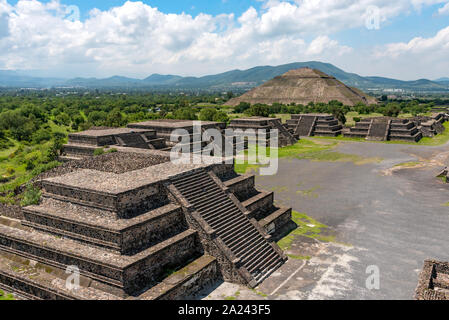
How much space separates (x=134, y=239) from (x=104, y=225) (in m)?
1.39

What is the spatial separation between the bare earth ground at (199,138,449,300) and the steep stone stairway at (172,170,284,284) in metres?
0.83

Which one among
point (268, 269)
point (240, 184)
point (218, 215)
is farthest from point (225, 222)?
point (240, 184)

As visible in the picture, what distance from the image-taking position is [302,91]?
134 meters

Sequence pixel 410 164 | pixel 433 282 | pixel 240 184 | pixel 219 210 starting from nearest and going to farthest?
pixel 433 282
pixel 219 210
pixel 240 184
pixel 410 164

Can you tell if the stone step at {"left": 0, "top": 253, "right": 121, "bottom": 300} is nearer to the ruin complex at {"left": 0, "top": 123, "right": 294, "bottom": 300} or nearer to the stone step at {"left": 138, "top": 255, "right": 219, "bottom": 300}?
the ruin complex at {"left": 0, "top": 123, "right": 294, "bottom": 300}

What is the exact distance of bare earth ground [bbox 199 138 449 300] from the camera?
14109 mm

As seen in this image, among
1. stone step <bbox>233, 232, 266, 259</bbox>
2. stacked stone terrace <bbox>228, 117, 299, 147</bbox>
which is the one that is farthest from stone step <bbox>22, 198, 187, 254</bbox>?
stacked stone terrace <bbox>228, 117, 299, 147</bbox>

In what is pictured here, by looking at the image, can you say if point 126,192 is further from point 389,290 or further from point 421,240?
point 421,240

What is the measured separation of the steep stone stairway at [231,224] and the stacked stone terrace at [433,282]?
20.0ft

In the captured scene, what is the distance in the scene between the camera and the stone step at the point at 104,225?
13.4 m

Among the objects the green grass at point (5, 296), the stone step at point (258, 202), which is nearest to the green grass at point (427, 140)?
the stone step at point (258, 202)

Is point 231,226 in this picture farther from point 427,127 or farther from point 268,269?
point 427,127

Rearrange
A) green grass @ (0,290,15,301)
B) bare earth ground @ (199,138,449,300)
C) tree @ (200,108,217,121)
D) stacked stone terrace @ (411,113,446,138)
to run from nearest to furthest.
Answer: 1. green grass @ (0,290,15,301)
2. bare earth ground @ (199,138,449,300)
3. stacked stone terrace @ (411,113,446,138)
4. tree @ (200,108,217,121)

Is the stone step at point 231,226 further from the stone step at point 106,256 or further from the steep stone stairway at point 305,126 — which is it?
the steep stone stairway at point 305,126
